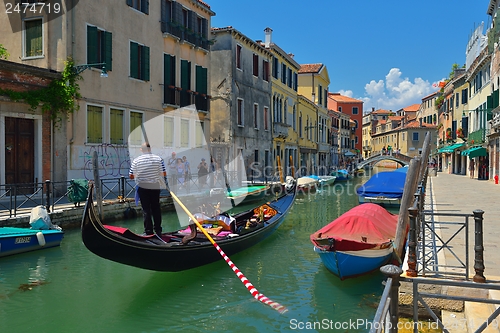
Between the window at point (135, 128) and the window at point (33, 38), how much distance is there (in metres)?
3.14

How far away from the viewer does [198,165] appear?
17.1 metres

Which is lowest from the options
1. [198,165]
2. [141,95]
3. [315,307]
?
[315,307]

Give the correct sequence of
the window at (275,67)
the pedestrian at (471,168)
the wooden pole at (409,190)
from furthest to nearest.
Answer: the pedestrian at (471,168), the window at (275,67), the wooden pole at (409,190)

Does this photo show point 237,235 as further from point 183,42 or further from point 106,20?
point 183,42

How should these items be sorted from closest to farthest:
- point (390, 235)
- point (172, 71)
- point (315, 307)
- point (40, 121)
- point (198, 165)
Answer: point (315, 307)
point (390, 235)
point (40, 121)
point (172, 71)
point (198, 165)

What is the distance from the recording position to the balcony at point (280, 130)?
80.7ft

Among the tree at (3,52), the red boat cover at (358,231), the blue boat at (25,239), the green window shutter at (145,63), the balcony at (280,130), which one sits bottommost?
the blue boat at (25,239)

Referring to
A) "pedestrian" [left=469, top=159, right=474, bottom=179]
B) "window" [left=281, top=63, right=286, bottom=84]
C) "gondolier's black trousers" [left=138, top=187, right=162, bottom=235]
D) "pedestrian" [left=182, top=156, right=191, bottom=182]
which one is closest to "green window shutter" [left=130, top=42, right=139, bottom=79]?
"pedestrian" [left=182, top=156, right=191, bottom=182]

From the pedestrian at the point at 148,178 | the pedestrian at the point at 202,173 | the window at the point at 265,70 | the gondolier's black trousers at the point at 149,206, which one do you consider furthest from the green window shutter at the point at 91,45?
the window at the point at 265,70

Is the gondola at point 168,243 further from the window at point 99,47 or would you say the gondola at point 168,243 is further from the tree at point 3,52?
the tree at point 3,52

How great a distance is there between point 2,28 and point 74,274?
856cm

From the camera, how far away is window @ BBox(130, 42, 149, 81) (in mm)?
13633

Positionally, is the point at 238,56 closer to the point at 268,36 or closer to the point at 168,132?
the point at 268,36

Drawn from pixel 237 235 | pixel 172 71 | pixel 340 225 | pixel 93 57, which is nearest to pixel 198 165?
pixel 172 71
